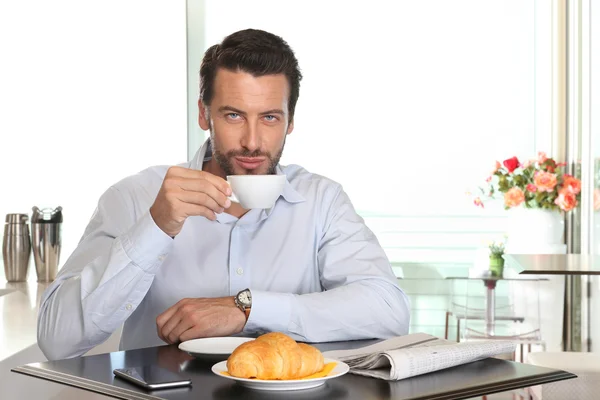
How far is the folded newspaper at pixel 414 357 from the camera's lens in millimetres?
1173

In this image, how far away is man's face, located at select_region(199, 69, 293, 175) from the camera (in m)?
1.89

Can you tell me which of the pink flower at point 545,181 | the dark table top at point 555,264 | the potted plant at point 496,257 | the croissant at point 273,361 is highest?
the pink flower at point 545,181

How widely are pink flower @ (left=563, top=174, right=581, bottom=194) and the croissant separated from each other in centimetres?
404

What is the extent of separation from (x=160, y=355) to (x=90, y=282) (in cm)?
31

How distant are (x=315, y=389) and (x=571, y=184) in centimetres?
409

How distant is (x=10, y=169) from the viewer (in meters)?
4.55

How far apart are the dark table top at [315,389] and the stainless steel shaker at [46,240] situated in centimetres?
233

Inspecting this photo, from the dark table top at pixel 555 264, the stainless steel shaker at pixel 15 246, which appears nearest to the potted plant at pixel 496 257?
the dark table top at pixel 555 264

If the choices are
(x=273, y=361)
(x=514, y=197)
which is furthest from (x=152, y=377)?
(x=514, y=197)

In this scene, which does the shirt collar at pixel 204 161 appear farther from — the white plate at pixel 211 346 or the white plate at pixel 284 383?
the white plate at pixel 284 383

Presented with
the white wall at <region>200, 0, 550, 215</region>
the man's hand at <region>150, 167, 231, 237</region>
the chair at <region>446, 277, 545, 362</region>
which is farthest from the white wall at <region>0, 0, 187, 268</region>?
the man's hand at <region>150, 167, 231, 237</region>

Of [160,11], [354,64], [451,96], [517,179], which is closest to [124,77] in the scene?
[160,11]

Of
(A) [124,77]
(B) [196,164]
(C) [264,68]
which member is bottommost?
(B) [196,164]

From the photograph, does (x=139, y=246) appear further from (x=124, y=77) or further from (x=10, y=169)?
(x=124, y=77)
